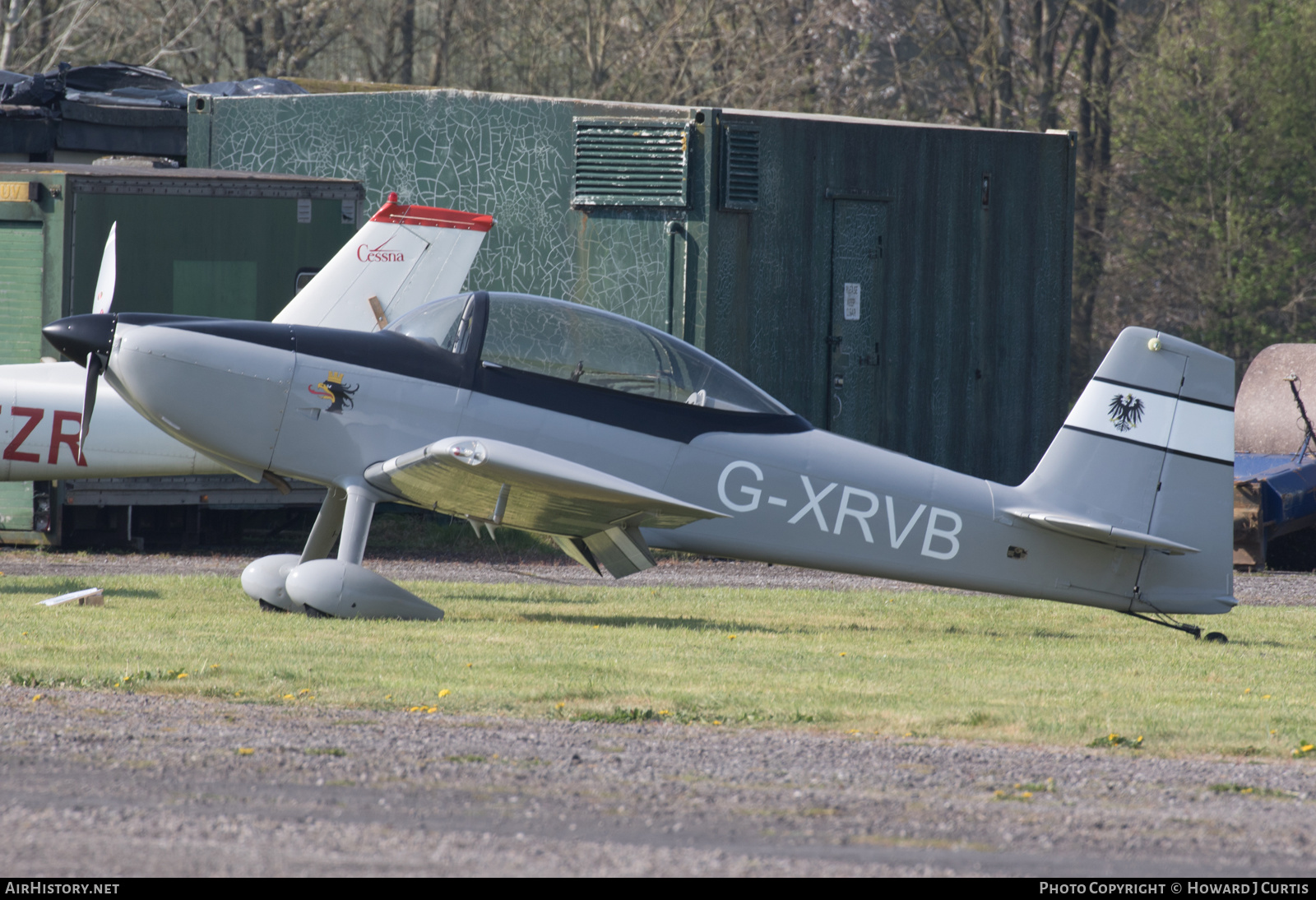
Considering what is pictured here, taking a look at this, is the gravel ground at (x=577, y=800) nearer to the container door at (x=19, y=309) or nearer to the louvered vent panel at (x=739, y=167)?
the container door at (x=19, y=309)

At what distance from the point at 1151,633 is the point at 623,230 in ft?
21.4

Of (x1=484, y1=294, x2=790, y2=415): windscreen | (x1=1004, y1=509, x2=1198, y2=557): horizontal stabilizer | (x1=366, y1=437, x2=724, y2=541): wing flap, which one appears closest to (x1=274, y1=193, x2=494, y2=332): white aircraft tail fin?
(x1=484, y1=294, x2=790, y2=415): windscreen

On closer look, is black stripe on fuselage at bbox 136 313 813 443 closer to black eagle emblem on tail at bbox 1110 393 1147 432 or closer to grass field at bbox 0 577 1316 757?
grass field at bbox 0 577 1316 757

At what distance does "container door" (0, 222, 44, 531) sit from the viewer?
12.5 metres

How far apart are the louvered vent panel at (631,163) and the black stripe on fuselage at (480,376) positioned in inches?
208

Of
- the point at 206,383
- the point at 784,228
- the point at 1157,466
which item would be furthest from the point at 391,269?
the point at 1157,466

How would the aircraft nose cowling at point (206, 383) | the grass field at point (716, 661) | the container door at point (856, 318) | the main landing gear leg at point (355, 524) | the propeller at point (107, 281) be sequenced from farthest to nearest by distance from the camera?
1. the container door at point (856, 318)
2. the propeller at point (107, 281)
3. the main landing gear leg at point (355, 524)
4. the aircraft nose cowling at point (206, 383)
5. the grass field at point (716, 661)

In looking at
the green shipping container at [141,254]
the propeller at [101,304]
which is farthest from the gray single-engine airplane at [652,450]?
the green shipping container at [141,254]

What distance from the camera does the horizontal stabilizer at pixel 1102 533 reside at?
905 centimetres

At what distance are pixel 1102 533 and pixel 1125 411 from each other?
0.72 meters

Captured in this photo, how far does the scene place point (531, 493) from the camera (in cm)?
867

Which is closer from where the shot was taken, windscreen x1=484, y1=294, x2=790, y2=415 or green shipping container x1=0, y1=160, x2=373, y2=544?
windscreen x1=484, y1=294, x2=790, y2=415
